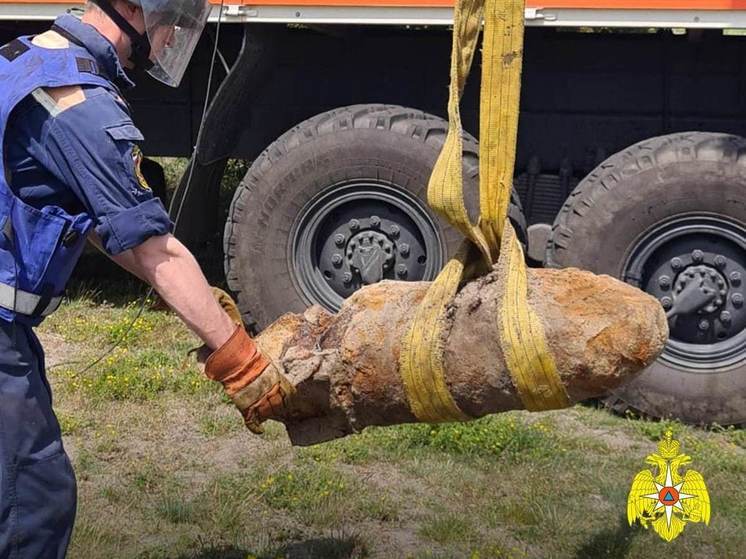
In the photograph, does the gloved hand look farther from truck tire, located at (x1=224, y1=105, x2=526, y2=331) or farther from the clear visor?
truck tire, located at (x1=224, y1=105, x2=526, y2=331)

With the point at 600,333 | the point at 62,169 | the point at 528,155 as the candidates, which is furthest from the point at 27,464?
the point at 528,155

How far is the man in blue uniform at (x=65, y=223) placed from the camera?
2.77 meters

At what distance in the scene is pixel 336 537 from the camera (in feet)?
14.3

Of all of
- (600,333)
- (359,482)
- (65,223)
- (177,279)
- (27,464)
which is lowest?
(359,482)

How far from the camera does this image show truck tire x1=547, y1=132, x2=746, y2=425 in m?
5.35

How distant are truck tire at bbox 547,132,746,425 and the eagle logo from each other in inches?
24.0

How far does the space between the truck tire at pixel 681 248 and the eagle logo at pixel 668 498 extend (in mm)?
610

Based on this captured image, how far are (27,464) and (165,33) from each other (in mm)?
1179

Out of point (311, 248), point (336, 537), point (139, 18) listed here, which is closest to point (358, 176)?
point (311, 248)

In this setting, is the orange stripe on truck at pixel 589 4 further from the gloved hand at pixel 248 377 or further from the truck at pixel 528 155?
the gloved hand at pixel 248 377

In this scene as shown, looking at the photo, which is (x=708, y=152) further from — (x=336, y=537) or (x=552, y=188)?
(x=336, y=537)

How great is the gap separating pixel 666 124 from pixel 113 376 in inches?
124

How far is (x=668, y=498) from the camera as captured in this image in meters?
4.57

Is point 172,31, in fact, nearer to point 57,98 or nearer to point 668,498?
point 57,98
